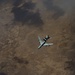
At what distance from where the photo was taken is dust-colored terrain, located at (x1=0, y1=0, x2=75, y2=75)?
46031 mm

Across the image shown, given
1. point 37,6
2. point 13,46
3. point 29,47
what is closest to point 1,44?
point 13,46

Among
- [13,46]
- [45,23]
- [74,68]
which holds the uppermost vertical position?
[45,23]

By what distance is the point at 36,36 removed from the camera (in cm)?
5228

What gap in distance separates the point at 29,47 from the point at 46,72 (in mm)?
7777

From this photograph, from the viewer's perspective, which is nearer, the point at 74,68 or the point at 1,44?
the point at 74,68

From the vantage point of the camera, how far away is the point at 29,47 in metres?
50.3

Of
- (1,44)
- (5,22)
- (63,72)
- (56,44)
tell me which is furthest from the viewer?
(5,22)

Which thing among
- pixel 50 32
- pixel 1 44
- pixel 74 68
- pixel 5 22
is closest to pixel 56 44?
pixel 50 32

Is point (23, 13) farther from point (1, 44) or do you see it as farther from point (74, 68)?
point (74, 68)

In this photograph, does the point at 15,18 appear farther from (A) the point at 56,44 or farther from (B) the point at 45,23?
(A) the point at 56,44

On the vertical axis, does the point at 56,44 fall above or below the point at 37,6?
below

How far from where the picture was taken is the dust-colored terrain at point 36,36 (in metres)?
46.0

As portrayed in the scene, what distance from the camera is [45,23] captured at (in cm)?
5541

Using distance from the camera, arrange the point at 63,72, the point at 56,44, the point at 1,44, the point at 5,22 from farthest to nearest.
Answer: the point at 5,22 < the point at 1,44 < the point at 56,44 < the point at 63,72
